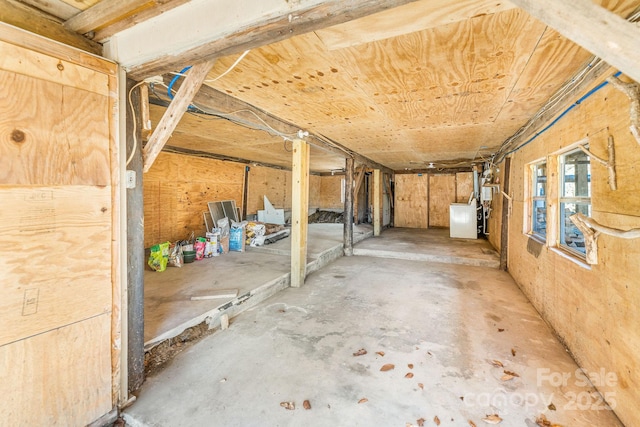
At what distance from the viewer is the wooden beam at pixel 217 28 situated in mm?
950

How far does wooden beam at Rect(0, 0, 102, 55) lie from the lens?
1.13 metres

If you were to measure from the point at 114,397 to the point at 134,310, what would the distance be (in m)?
0.46

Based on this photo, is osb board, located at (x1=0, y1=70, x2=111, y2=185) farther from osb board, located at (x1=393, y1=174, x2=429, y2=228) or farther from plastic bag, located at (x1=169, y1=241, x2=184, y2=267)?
osb board, located at (x1=393, y1=174, x2=429, y2=228)

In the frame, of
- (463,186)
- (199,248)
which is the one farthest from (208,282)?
(463,186)

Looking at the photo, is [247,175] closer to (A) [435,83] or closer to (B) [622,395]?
(A) [435,83]

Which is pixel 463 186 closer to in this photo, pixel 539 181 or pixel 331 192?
pixel 331 192

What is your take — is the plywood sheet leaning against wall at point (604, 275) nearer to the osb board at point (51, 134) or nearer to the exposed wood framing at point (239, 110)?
the exposed wood framing at point (239, 110)

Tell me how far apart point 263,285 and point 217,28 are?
8.18 ft

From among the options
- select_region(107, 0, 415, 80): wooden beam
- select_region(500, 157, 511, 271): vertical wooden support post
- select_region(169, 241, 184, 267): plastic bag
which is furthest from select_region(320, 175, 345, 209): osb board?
select_region(107, 0, 415, 80): wooden beam

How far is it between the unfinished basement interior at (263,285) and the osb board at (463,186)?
495 cm

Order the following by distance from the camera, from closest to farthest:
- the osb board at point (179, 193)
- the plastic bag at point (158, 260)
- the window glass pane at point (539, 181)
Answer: the window glass pane at point (539, 181) < the plastic bag at point (158, 260) < the osb board at point (179, 193)

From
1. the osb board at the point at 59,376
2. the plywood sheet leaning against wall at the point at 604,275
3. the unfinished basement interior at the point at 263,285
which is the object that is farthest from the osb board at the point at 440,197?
the osb board at the point at 59,376

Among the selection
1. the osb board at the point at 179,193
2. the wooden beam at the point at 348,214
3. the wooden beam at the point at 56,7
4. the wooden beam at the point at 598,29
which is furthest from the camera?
the wooden beam at the point at 348,214

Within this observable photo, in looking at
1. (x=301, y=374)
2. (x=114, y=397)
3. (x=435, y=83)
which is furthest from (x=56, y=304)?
(x=435, y=83)
